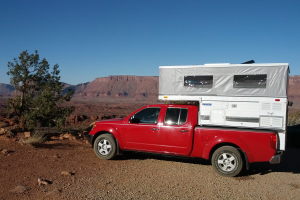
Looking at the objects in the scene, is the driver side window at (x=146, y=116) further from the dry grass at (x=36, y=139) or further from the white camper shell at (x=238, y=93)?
the dry grass at (x=36, y=139)

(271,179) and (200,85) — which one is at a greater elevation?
(200,85)

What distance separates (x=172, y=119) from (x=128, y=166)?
1659mm

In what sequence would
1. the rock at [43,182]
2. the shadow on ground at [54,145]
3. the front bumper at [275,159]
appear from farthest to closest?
the shadow on ground at [54,145] → the front bumper at [275,159] → the rock at [43,182]

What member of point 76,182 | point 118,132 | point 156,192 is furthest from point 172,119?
point 76,182

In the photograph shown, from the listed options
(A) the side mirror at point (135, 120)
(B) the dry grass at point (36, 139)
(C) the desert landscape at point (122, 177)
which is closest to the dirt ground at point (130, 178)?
(C) the desert landscape at point (122, 177)

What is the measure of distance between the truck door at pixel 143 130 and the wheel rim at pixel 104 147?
21.7 inches

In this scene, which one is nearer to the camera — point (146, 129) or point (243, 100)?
point (243, 100)

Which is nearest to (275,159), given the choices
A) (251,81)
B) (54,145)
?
(251,81)

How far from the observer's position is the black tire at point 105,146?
8.13 metres

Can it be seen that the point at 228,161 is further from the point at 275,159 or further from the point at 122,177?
the point at 122,177

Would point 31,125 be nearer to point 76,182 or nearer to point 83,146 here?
point 83,146

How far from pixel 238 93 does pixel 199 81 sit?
103cm

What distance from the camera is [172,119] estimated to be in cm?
762

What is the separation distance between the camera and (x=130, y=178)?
6.51m
